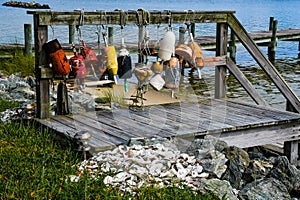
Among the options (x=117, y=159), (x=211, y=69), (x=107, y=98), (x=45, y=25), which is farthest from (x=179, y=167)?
(x=211, y=69)

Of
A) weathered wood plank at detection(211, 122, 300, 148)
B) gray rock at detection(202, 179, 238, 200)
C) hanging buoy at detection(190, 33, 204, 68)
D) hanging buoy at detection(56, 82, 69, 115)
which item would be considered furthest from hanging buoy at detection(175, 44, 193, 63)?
gray rock at detection(202, 179, 238, 200)

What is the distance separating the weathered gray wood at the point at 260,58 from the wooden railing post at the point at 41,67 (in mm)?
2622

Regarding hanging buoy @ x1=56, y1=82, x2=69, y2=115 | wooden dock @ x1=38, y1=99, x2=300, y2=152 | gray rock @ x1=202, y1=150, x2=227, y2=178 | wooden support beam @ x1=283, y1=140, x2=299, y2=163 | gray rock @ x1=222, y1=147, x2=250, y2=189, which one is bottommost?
wooden support beam @ x1=283, y1=140, x2=299, y2=163

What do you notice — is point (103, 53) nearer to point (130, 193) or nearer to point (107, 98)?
point (130, 193)

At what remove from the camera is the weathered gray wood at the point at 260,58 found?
8.28m

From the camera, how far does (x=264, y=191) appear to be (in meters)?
5.73

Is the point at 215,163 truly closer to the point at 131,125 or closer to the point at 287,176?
the point at 287,176

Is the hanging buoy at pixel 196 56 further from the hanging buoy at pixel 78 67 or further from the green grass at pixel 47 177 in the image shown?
the green grass at pixel 47 177

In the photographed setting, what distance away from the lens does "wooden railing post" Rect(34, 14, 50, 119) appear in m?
6.75

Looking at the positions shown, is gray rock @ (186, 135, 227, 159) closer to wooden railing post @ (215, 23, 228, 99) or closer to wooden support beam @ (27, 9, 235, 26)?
wooden support beam @ (27, 9, 235, 26)

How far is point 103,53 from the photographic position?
22.9 ft

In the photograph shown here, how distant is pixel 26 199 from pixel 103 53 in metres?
2.57

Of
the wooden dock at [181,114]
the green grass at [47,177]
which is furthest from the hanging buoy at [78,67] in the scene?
the green grass at [47,177]

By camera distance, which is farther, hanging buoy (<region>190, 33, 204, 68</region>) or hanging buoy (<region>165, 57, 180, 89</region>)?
hanging buoy (<region>190, 33, 204, 68</region>)
